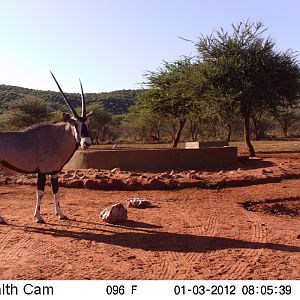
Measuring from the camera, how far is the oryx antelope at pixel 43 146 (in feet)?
29.3

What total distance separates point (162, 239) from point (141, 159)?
384 inches

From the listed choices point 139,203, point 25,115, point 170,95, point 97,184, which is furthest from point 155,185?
point 25,115

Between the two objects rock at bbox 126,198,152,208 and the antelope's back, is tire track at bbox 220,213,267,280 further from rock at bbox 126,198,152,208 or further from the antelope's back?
the antelope's back

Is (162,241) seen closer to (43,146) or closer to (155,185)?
(43,146)

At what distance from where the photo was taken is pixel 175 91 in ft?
85.9

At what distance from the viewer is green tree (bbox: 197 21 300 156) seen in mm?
22594

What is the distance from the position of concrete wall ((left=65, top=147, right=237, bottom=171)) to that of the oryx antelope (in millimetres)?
7924

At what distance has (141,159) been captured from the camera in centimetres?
1734

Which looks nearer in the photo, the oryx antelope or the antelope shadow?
the antelope shadow

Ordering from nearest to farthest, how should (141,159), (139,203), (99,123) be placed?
(139,203) → (141,159) → (99,123)

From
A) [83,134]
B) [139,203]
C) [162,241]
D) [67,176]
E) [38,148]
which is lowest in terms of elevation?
[162,241]

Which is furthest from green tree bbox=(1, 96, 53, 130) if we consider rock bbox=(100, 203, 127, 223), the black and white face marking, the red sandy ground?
rock bbox=(100, 203, 127, 223)

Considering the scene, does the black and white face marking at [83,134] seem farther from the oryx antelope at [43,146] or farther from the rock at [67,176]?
the rock at [67,176]

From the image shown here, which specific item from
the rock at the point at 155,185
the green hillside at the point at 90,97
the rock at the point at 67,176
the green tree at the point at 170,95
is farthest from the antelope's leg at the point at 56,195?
the green hillside at the point at 90,97
